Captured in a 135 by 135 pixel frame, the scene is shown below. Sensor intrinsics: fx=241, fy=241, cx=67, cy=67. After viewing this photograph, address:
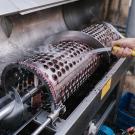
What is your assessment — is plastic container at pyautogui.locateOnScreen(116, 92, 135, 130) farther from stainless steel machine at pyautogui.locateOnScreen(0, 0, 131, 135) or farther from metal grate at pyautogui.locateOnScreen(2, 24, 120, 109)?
metal grate at pyautogui.locateOnScreen(2, 24, 120, 109)

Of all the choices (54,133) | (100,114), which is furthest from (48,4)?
(100,114)

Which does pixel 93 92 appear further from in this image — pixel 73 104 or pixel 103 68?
pixel 103 68

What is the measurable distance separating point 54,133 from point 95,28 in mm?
859

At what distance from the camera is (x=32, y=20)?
148cm

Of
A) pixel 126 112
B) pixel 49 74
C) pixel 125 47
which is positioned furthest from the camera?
pixel 126 112

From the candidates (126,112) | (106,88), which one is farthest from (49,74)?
(126,112)

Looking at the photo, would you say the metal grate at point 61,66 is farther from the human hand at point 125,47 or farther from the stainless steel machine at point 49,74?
the human hand at point 125,47

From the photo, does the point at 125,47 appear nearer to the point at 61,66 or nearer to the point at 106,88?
the point at 106,88

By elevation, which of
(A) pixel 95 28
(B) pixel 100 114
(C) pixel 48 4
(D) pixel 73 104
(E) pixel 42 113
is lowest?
(B) pixel 100 114

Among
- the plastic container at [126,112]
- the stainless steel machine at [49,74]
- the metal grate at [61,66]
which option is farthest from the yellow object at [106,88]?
the plastic container at [126,112]

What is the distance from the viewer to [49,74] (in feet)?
3.01

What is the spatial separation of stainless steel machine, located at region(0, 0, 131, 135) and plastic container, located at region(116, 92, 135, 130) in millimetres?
437

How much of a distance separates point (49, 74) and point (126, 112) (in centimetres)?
140

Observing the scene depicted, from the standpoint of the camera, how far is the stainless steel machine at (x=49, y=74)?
88 centimetres
